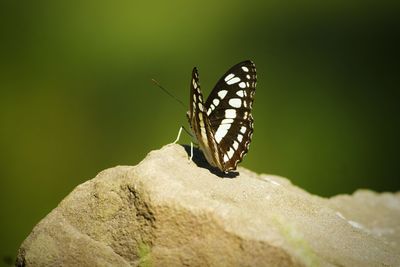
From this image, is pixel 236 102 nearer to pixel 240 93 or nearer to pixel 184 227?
pixel 240 93

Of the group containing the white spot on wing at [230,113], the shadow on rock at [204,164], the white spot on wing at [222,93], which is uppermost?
the white spot on wing at [222,93]

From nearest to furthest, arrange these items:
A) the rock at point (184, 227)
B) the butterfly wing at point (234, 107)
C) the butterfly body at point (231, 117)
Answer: the rock at point (184, 227) → the butterfly body at point (231, 117) → the butterfly wing at point (234, 107)

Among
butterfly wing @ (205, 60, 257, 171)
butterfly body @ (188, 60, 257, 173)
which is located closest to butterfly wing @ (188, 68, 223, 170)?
butterfly body @ (188, 60, 257, 173)

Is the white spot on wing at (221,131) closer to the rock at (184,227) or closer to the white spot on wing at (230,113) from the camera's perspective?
the white spot on wing at (230,113)

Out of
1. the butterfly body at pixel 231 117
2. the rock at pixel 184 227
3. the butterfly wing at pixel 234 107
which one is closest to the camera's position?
the rock at pixel 184 227

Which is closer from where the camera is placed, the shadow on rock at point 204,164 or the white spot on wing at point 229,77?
the shadow on rock at point 204,164

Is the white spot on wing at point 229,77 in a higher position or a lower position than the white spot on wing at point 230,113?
higher

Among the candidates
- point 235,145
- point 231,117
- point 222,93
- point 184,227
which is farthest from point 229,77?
point 184,227

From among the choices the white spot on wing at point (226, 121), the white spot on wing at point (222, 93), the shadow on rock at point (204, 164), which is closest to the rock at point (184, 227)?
the shadow on rock at point (204, 164)
